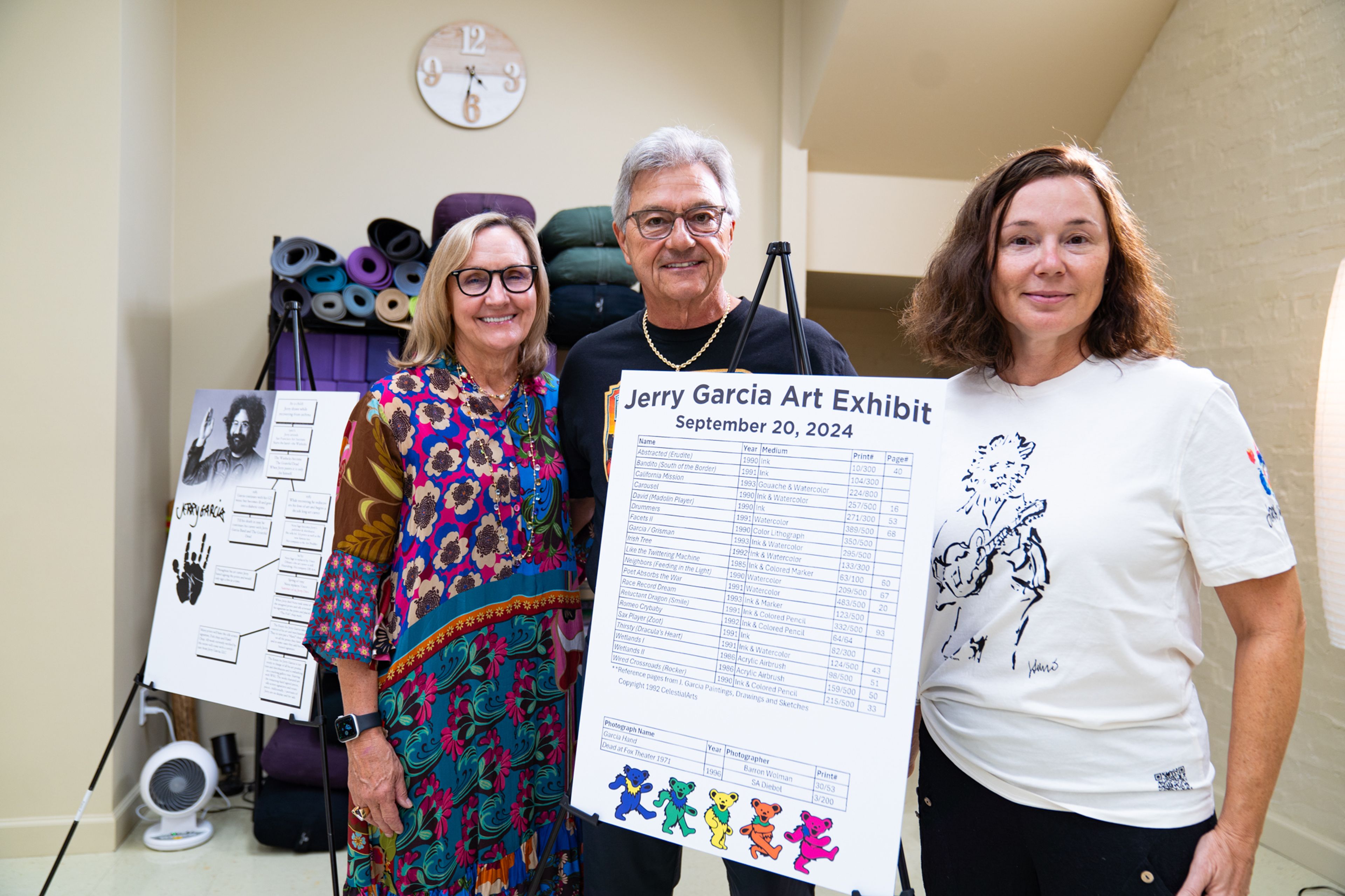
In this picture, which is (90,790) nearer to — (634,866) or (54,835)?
(54,835)

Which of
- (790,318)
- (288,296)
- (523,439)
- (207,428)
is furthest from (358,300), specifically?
(790,318)

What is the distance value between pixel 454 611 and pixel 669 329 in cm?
64

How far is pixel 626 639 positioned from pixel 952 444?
56 cm

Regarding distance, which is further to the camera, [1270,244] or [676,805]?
[1270,244]

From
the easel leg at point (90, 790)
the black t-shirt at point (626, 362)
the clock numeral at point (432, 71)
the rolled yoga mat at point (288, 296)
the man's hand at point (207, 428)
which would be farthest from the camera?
the clock numeral at point (432, 71)

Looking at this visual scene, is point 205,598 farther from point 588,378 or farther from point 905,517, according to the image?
point 905,517

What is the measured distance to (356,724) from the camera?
4.46 feet

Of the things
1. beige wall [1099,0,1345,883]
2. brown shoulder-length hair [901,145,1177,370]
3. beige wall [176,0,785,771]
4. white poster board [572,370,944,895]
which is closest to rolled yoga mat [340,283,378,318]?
beige wall [176,0,785,771]

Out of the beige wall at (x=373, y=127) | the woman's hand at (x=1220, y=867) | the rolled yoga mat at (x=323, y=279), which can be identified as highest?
the beige wall at (x=373, y=127)

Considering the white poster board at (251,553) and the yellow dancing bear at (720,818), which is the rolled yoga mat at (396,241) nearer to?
the white poster board at (251,553)

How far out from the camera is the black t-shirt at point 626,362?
143cm

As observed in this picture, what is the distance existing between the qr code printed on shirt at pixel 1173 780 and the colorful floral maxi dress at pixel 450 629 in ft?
2.99

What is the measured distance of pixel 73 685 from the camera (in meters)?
2.52

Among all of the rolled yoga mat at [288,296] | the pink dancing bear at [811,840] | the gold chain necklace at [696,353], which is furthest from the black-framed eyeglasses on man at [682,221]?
the rolled yoga mat at [288,296]
